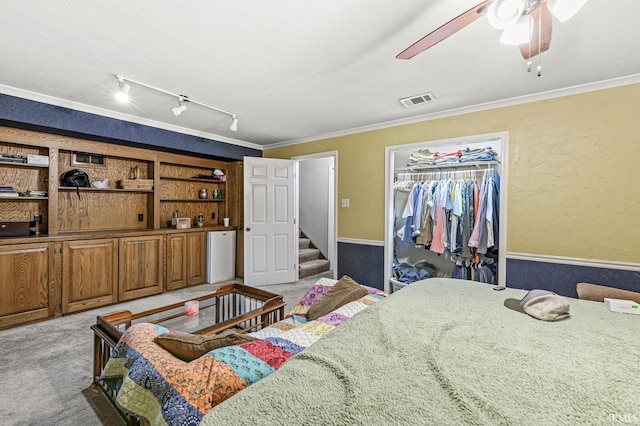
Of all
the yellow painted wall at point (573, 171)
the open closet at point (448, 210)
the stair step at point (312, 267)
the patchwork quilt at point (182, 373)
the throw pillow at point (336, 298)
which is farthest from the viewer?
the stair step at point (312, 267)

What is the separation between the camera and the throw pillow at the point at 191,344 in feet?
3.72

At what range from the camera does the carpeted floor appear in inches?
65.7

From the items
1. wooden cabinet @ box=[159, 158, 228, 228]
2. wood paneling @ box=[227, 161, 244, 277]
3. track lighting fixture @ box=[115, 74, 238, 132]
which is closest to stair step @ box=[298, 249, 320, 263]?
wood paneling @ box=[227, 161, 244, 277]

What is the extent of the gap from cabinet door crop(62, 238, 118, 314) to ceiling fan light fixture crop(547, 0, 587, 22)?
427 cm

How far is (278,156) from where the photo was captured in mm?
5008

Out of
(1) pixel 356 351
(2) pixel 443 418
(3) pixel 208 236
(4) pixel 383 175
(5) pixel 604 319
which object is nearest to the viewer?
(2) pixel 443 418

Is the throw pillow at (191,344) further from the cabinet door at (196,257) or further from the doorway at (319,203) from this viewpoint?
the doorway at (319,203)

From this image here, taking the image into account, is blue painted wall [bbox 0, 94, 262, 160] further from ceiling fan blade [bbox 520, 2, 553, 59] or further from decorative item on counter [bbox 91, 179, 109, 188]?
ceiling fan blade [bbox 520, 2, 553, 59]

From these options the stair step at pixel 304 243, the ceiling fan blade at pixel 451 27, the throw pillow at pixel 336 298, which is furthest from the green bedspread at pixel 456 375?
the stair step at pixel 304 243

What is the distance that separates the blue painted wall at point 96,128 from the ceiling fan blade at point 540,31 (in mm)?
3910

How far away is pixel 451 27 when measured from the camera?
1308 millimetres

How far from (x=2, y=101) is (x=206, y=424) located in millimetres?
3602

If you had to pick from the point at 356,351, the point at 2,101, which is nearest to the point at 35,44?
the point at 2,101

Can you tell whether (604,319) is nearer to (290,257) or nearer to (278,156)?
(290,257)
